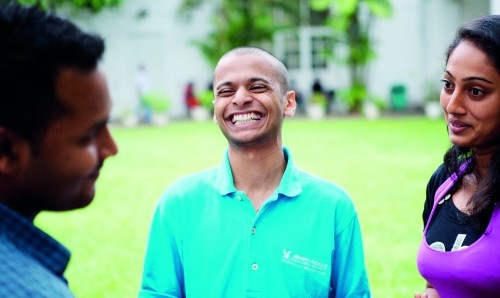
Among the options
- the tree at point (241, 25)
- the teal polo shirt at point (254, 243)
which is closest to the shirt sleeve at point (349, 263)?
the teal polo shirt at point (254, 243)

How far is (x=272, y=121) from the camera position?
9.95 ft

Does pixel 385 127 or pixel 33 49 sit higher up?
pixel 33 49

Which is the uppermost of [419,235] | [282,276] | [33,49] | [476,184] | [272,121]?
[33,49]

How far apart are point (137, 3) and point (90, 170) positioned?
29.0m

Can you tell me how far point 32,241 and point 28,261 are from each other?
0.20 feet

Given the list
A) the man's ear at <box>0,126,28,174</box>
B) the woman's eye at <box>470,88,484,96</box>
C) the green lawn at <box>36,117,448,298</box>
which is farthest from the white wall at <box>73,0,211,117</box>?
the man's ear at <box>0,126,28,174</box>

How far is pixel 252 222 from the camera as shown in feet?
9.44

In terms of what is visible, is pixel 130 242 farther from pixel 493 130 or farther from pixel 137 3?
pixel 137 3

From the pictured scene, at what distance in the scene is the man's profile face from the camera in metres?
1.47

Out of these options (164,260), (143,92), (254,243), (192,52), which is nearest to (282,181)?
(254,243)

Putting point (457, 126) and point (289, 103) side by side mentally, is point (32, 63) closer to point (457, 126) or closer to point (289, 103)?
point (457, 126)

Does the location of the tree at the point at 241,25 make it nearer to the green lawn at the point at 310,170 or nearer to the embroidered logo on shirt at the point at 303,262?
the green lawn at the point at 310,170

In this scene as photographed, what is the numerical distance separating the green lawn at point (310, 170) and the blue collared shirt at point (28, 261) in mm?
5203

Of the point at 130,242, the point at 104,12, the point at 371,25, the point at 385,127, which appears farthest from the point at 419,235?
the point at 104,12
